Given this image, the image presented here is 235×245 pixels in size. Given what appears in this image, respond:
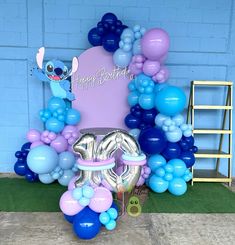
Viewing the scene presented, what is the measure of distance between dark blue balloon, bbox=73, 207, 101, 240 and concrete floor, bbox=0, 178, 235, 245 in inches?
2.9

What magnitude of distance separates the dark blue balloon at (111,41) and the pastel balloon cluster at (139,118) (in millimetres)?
738

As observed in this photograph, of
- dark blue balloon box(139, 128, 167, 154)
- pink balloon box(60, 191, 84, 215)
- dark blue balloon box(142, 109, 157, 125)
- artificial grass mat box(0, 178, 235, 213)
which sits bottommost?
artificial grass mat box(0, 178, 235, 213)

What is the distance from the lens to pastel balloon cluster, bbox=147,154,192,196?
2.95 meters

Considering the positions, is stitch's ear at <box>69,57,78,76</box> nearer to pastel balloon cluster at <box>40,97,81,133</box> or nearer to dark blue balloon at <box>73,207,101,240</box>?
pastel balloon cluster at <box>40,97,81,133</box>

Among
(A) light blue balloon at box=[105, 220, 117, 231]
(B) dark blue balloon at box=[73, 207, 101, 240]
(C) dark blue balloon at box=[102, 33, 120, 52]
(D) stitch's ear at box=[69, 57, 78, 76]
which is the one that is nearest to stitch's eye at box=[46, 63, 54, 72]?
(D) stitch's ear at box=[69, 57, 78, 76]

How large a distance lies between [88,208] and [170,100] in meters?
1.36

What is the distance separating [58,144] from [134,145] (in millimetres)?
1109

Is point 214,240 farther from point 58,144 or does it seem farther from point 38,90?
point 38,90

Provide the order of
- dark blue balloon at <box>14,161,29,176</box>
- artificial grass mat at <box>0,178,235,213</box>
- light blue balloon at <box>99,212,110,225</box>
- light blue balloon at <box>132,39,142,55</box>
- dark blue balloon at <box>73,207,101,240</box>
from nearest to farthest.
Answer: dark blue balloon at <box>73,207,101,240</box> < light blue balloon at <box>99,212,110,225</box> < artificial grass mat at <box>0,178,235,213</box> < light blue balloon at <box>132,39,142,55</box> < dark blue balloon at <box>14,161,29,176</box>

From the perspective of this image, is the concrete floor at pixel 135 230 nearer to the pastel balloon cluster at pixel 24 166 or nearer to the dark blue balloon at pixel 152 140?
the dark blue balloon at pixel 152 140

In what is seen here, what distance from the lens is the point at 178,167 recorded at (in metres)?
2.94

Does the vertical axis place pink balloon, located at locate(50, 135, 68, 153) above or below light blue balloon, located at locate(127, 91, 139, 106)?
below

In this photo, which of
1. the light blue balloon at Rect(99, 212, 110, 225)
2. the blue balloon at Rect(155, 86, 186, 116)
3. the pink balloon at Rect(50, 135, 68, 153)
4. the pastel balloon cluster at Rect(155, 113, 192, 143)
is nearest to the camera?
the light blue balloon at Rect(99, 212, 110, 225)

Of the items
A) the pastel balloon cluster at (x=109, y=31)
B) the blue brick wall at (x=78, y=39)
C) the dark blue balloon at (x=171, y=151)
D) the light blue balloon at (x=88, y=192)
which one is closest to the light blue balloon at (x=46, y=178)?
the blue brick wall at (x=78, y=39)
